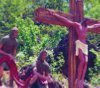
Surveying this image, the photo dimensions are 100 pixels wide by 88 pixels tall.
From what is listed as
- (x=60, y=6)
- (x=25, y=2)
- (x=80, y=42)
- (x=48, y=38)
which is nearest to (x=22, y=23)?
(x=48, y=38)

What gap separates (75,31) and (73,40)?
0.65 feet

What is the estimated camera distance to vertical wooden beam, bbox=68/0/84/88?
864 cm

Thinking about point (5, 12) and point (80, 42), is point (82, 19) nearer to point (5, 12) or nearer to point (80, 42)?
point (80, 42)

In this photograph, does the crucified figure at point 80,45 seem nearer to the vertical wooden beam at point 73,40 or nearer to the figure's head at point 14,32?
the vertical wooden beam at point 73,40

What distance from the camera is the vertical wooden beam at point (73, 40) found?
28.3ft

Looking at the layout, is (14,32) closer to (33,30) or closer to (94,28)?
(94,28)

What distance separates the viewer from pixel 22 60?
13.4 metres

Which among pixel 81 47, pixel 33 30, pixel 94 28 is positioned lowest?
pixel 33 30

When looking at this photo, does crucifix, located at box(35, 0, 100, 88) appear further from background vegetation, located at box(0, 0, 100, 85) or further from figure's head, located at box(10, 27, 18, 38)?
background vegetation, located at box(0, 0, 100, 85)

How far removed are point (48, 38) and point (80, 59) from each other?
21.6 ft

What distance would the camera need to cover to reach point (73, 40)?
8.78 meters

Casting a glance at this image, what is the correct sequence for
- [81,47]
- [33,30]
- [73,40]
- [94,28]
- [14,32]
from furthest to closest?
[33,30]
[94,28]
[73,40]
[14,32]
[81,47]

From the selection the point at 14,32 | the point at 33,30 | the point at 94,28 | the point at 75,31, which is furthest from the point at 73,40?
the point at 33,30

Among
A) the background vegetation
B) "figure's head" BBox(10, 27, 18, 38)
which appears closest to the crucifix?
"figure's head" BBox(10, 27, 18, 38)
